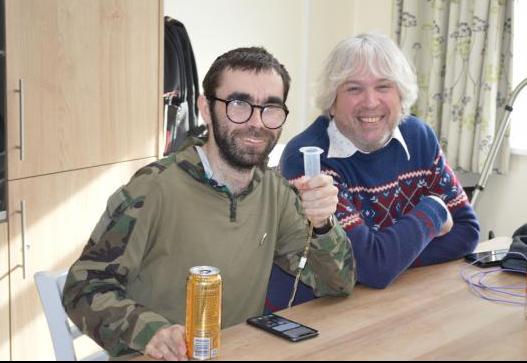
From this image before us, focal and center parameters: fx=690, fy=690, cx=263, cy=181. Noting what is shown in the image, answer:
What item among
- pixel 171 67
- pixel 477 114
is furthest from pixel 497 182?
pixel 171 67

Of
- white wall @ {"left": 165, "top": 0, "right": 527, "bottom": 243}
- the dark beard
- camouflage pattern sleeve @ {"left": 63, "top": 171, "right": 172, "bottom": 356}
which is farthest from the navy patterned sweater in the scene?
white wall @ {"left": 165, "top": 0, "right": 527, "bottom": 243}

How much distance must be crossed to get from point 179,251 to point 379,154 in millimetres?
810

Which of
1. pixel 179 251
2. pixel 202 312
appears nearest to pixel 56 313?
pixel 179 251

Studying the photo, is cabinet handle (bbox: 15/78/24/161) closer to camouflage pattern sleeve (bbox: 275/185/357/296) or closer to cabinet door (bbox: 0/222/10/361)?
cabinet door (bbox: 0/222/10/361)

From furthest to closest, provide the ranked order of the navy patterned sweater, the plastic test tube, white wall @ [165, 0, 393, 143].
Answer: white wall @ [165, 0, 393, 143], the navy patterned sweater, the plastic test tube

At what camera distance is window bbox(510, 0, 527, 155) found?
152 inches

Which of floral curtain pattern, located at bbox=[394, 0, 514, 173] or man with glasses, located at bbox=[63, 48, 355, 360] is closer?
man with glasses, located at bbox=[63, 48, 355, 360]

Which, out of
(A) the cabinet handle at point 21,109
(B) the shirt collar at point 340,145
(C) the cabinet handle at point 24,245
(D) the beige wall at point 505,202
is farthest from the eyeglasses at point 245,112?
(D) the beige wall at point 505,202

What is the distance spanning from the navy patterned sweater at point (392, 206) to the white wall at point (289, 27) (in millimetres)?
1693

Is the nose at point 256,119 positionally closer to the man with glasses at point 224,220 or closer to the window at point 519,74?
the man with glasses at point 224,220

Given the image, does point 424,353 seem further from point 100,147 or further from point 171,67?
point 171,67

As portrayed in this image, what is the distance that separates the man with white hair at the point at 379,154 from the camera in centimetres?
203

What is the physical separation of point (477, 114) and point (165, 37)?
1834mm

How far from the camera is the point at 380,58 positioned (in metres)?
2.15
